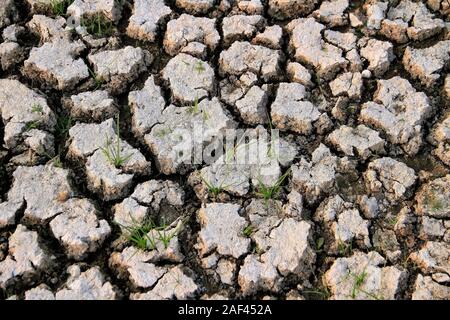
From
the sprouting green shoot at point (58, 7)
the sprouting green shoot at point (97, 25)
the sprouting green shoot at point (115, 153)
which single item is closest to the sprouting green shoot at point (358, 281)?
the sprouting green shoot at point (115, 153)

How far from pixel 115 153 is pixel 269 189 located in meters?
0.63

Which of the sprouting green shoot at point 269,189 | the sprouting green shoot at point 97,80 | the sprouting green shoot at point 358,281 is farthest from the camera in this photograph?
the sprouting green shoot at point 97,80

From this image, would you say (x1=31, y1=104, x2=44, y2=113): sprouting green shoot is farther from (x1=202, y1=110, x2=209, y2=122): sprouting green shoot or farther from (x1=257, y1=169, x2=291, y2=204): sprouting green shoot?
(x1=257, y1=169, x2=291, y2=204): sprouting green shoot

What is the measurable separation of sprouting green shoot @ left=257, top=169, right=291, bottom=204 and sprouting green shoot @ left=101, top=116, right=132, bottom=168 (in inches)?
21.1

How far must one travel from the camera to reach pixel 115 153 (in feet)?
7.86

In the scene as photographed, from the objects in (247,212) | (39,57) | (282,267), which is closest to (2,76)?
(39,57)

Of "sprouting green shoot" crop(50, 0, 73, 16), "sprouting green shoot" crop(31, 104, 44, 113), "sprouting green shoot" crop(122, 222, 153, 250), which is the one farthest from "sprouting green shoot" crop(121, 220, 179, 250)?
"sprouting green shoot" crop(50, 0, 73, 16)

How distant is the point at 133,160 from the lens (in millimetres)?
2383

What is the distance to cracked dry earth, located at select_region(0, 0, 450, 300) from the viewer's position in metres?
2.14

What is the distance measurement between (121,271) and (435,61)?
162 centimetres

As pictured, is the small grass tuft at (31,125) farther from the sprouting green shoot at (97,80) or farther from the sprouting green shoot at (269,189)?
the sprouting green shoot at (269,189)

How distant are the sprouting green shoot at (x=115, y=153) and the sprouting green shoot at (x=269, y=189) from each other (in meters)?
0.53

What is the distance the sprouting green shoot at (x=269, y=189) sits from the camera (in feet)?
7.57

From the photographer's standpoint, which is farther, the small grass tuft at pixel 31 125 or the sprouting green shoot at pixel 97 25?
the sprouting green shoot at pixel 97 25
